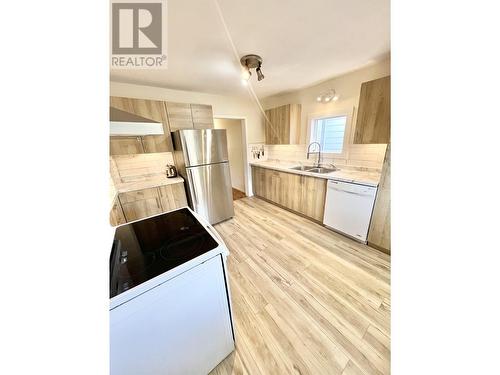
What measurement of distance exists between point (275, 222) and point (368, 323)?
1.59 m

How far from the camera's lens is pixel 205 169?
2512mm

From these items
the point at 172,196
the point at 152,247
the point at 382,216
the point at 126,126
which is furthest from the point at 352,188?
the point at 172,196

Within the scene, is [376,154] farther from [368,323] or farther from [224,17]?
[224,17]

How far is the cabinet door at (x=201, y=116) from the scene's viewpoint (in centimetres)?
257

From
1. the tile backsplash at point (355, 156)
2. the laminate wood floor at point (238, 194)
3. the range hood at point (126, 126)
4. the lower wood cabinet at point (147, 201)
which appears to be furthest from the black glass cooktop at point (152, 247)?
the laminate wood floor at point (238, 194)

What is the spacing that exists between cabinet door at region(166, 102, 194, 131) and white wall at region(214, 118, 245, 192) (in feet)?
4.83

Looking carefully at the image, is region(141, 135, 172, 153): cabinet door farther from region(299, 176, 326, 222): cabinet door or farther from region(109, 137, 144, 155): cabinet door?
region(299, 176, 326, 222): cabinet door

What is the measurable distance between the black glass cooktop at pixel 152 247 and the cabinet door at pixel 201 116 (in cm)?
182

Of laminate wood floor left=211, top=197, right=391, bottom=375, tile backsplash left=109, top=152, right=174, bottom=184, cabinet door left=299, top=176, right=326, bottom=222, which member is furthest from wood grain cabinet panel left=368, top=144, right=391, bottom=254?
tile backsplash left=109, top=152, right=174, bottom=184

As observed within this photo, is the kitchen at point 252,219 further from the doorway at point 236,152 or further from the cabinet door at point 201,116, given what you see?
the doorway at point 236,152

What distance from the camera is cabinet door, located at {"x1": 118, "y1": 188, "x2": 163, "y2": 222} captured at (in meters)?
2.05

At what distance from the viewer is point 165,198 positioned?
91.4 inches

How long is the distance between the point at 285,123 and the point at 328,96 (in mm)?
793
